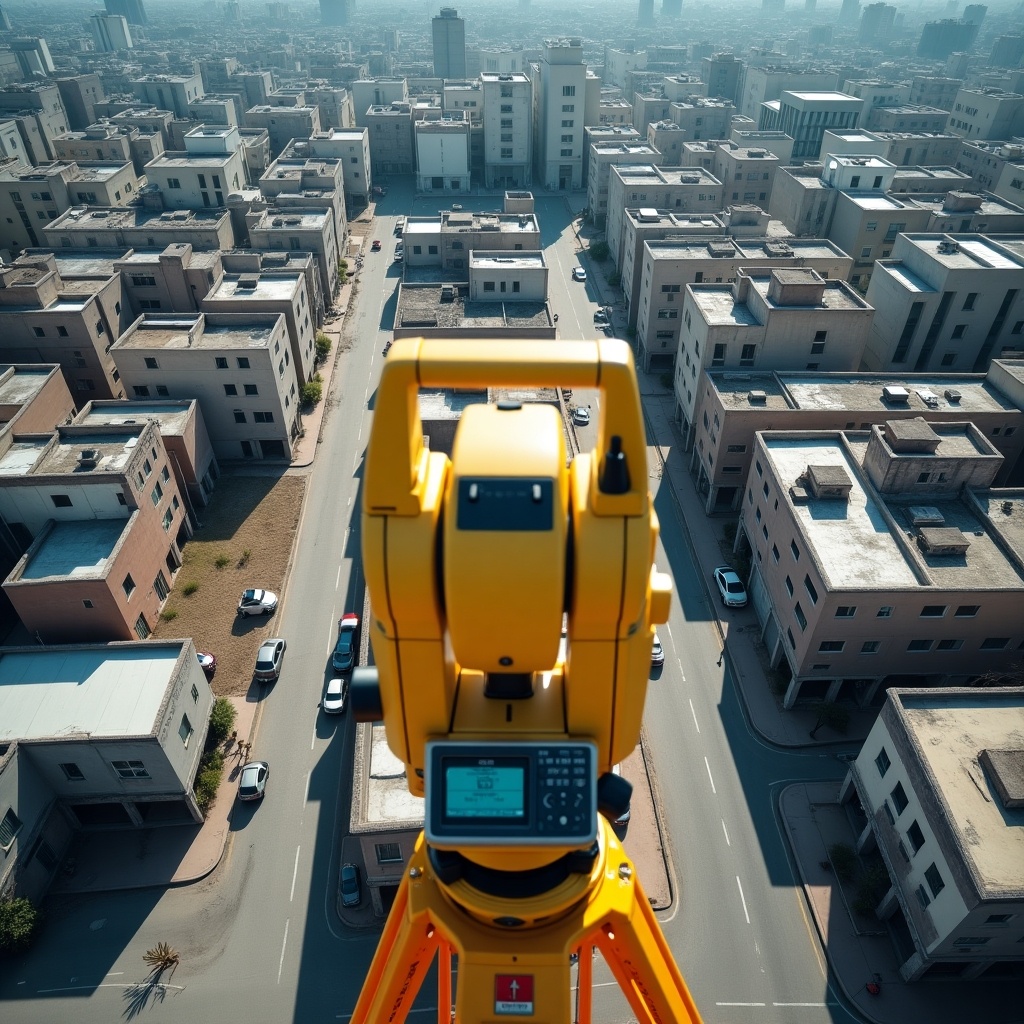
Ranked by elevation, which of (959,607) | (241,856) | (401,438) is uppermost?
(401,438)

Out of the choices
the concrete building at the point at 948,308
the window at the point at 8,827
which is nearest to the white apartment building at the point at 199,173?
the window at the point at 8,827

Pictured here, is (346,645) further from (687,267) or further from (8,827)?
(687,267)

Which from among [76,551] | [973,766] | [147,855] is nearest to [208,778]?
[147,855]

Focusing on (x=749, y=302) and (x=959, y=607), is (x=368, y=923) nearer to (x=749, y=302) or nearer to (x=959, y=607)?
(x=959, y=607)

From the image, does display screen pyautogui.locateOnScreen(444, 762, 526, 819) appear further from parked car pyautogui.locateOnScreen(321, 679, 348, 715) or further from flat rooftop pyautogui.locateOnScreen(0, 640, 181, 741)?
parked car pyautogui.locateOnScreen(321, 679, 348, 715)

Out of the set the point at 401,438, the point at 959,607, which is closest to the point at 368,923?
the point at 401,438

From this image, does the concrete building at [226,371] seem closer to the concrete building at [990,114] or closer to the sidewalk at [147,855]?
the sidewalk at [147,855]
